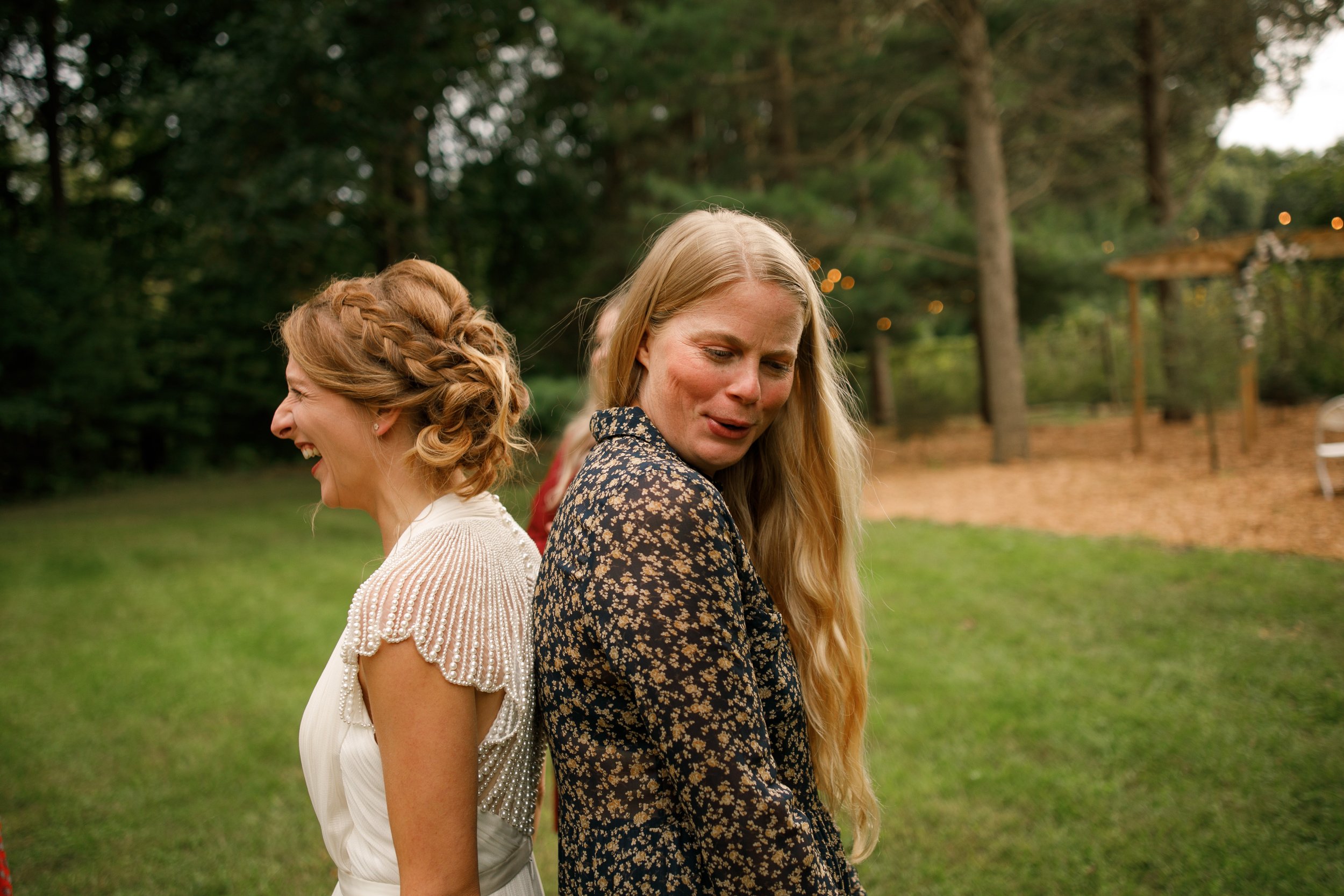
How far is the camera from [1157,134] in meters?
14.4

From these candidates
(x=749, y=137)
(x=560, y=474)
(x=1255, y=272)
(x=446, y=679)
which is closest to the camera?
(x=446, y=679)

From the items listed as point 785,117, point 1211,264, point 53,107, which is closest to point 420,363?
point 1211,264

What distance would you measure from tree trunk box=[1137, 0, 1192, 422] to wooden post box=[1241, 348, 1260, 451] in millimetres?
2351

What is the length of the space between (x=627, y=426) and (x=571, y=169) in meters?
15.0

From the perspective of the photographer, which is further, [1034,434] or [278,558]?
[1034,434]

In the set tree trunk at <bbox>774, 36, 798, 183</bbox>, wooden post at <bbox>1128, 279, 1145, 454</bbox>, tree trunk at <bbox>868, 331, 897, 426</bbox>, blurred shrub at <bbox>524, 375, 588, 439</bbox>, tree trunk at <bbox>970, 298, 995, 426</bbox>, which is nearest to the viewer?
blurred shrub at <bbox>524, 375, 588, 439</bbox>

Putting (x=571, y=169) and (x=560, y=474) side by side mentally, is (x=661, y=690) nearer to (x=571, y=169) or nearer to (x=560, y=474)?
(x=560, y=474)

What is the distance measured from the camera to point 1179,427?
14125mm

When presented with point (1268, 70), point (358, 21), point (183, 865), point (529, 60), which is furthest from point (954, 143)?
point (183, 865)

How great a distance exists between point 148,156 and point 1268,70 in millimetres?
21755

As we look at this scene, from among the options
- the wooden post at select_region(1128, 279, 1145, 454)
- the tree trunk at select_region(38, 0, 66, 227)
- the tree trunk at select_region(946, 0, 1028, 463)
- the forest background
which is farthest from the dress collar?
the tree trunk at select_region(38, 0, 66, 227)

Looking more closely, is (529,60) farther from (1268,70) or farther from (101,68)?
A: (1268,70)

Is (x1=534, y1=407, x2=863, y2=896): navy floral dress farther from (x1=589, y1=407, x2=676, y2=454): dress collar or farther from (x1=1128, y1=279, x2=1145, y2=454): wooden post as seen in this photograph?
(x1=1128, y1=279, x2=1145, y2=454): wooden post

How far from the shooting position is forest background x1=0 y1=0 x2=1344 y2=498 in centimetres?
1180
